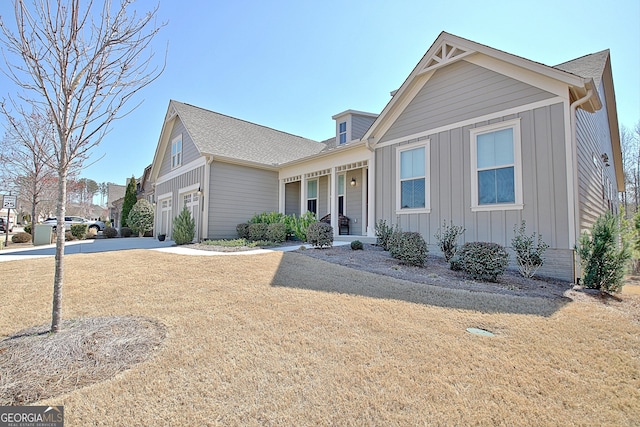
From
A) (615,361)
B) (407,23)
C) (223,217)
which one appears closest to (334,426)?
(615,361)

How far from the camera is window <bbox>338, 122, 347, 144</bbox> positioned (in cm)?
1305

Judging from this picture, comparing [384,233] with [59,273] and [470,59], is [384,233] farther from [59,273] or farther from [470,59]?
[59,273]

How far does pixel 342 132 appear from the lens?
1320cm

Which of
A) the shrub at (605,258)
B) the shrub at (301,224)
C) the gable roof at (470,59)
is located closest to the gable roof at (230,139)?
the shrub at (301,224)

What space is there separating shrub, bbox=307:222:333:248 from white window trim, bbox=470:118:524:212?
3832 mm

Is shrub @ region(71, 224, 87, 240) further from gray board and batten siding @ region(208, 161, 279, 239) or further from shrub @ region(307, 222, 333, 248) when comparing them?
shrub @ region(307, 222, 333, 248)

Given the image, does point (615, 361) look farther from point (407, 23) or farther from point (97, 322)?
point (407, 23)

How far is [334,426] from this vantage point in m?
1.89

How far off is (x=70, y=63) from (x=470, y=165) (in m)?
7.60

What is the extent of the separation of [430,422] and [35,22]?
16.7ft

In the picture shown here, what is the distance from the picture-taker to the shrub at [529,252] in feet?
19.4

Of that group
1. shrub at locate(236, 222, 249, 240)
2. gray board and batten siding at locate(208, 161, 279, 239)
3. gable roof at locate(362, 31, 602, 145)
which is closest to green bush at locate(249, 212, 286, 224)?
shrub at locate(236, 222, 249, 240)

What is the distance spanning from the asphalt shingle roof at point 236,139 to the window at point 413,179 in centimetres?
680

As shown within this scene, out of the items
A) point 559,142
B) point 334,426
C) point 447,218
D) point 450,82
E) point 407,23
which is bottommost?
point 334,426
